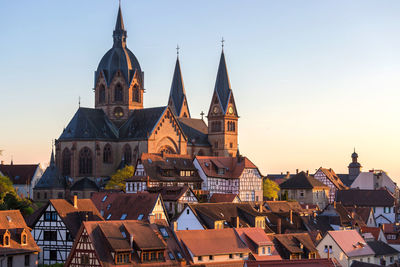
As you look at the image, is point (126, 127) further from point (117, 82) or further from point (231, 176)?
point (231, 176)

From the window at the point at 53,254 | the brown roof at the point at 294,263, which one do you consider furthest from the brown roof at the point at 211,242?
the window at the point at 53,254

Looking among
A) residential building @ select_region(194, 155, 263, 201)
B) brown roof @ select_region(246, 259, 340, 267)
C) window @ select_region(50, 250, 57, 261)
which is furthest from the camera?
residential building @ select_region(194, 155, 263, 201)

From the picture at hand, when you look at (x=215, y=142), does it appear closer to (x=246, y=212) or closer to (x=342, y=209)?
(x=342, y=209)

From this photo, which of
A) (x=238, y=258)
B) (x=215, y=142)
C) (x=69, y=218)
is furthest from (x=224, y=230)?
(x=215, y=142)

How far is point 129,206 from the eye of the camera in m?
79.2

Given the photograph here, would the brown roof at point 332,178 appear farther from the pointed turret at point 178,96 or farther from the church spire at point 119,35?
the church spire at point 119,35

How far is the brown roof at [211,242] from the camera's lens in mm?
65188

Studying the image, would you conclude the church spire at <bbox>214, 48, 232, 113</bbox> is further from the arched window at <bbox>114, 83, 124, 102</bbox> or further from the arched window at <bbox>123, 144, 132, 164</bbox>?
the arched window at <bbox>123, 144, 132, 164</bbox>

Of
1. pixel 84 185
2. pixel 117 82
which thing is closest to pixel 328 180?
pixel 117 82

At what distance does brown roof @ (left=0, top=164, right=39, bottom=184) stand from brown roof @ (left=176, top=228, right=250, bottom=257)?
71.8m

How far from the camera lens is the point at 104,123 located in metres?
132

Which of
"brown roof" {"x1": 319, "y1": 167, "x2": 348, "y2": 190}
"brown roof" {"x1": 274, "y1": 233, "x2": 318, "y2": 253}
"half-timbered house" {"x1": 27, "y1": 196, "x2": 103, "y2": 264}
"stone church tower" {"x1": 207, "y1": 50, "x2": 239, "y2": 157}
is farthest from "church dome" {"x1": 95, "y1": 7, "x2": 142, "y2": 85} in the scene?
"brown roof" {"x1": 274, "y1": 233, "x2": 318, "y2": 253}

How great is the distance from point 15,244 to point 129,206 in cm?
1976

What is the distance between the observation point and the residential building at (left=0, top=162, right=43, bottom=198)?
13288cm
